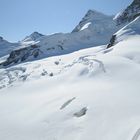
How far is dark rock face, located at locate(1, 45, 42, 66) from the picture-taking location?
261 ft

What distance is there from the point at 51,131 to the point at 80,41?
76.9 meters

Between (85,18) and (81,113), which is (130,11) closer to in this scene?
(85,18)

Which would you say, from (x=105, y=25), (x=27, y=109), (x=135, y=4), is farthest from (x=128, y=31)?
(x=105, y=25)

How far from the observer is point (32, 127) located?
575 inches

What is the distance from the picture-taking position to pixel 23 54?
273 ft

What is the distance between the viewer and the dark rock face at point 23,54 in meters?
79.6

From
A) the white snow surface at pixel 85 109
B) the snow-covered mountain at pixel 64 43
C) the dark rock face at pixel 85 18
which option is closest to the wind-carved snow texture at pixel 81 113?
the white snow surface at pixel 85 109

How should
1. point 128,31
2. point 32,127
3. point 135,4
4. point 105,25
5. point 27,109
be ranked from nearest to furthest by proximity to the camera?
1. point 32,127
2. point 27,109
3. point 128,31
4. point 135,4
5. point 105,25

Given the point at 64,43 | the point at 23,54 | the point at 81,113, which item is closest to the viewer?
the point at 81,113

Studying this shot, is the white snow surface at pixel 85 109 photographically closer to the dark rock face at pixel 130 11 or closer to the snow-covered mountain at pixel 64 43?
the snow-covered mountain at pixel 64 43

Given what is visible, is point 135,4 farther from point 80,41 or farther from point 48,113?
point 48,113

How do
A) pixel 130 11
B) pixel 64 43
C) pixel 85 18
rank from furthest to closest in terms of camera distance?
1. pixel 85 18
2. pixel 130 11
3. pixel 64 43

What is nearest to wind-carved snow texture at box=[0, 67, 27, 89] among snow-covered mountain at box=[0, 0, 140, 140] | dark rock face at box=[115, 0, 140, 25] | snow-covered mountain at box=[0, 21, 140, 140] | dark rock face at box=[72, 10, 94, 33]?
snow-covered mountain at box=[0, 0, 140, 140]

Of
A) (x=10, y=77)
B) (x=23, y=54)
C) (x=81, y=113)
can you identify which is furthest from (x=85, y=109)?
(x=23, y=54)
